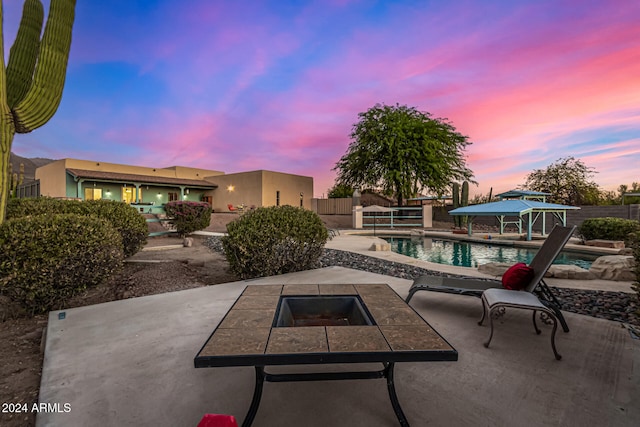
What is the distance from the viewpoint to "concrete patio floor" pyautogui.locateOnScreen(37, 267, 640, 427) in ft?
4.91

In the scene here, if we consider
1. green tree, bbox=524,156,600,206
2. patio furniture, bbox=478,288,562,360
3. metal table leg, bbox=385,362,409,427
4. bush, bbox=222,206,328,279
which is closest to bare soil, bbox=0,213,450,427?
bush, bbox=222,206,328,279

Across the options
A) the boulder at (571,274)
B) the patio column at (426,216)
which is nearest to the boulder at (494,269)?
the boulder at (571,274)

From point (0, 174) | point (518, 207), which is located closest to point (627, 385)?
point (0, 174)

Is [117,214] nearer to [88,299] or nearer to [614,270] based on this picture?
[88,299]

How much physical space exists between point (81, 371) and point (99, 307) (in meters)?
1.53

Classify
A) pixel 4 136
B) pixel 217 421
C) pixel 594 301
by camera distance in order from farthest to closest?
pixel 4 136 → pixel 594 301 → pixel 217 421

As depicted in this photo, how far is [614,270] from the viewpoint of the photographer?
4816 mm

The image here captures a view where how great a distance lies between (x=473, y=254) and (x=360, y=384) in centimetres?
893

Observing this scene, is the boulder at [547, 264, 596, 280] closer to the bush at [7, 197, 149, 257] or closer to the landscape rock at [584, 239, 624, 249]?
the landscape rock at [584, 239, 624, 249]

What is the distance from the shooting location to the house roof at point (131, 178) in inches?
672

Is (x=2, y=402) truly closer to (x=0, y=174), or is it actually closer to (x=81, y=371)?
(x=81, y=371)

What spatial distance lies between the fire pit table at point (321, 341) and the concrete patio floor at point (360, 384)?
25 centimetres

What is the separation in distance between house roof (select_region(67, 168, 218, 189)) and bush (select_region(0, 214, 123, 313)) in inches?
696

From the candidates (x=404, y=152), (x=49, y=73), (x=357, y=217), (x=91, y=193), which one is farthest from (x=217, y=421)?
(x=91, y=193)
